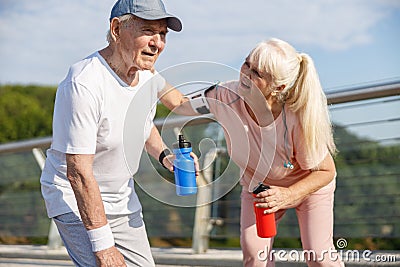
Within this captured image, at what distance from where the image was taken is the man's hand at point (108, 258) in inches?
108

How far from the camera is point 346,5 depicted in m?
10.5

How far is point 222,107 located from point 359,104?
1855 millimetres

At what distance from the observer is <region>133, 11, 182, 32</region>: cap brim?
2.72 metres

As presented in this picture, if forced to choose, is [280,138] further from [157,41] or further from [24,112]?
[24,112]

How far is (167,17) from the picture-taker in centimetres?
279

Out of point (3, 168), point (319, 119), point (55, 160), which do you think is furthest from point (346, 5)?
point (55, 160)

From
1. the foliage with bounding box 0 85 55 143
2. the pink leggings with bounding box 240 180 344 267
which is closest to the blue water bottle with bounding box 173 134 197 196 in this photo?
the pink leggings with bounding box 240 180 344 267

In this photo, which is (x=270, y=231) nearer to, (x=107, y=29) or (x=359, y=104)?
(x=107, y=29)

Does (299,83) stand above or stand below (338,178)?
above

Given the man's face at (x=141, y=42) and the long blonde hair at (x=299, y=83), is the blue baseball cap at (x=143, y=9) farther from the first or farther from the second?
the long blonde hair at (x=299, y=83)

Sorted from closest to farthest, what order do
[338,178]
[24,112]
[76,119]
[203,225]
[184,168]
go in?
[76,119] < [184,168] < [203,225] < [338,178] < [24,112]

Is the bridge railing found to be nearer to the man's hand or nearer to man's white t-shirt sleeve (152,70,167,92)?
man's white t-shirt sleeve (152,70,167,92)

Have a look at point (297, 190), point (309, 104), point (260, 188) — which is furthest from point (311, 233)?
point (309, 104)

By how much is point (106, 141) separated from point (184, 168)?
36cm
